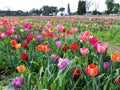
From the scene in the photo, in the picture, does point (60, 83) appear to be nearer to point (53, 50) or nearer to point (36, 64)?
point (36, 64)

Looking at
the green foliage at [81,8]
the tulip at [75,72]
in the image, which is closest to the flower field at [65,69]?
the tulip at [75,72]

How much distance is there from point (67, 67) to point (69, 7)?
6871 centimetres

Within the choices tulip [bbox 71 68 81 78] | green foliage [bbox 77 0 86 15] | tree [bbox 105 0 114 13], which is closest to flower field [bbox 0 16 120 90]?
tulip [bbox 71 68 81 78]

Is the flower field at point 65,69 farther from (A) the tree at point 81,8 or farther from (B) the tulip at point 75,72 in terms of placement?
(A) the tree at point 81,8

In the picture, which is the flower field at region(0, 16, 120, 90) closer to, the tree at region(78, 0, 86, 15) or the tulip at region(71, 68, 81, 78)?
the tulip at region(71, 68, 81, 78)

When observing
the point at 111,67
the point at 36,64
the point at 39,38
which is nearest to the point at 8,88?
the point at 36,64

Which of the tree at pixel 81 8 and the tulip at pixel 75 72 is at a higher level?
the tulip at pixel 75 72

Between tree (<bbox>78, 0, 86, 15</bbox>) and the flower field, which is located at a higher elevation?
the flower field

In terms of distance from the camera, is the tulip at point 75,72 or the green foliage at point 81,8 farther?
the green foliage at point 81,8

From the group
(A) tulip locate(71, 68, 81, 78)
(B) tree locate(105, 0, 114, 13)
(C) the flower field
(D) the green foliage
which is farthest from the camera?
(B) tree locate(105, 0, 114, 13)

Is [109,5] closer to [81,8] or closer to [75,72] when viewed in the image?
[81,8]

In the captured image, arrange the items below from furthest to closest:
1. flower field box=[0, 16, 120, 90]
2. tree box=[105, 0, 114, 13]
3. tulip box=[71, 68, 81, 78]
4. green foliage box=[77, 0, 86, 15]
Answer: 1. tree box=[105, 0, 114, 13]
2. green foliage box=[77, 0, 86, 15]
3. tulip box=[71, 68, 81, 78]
4. flower field box=[0, 16, 120, 90]

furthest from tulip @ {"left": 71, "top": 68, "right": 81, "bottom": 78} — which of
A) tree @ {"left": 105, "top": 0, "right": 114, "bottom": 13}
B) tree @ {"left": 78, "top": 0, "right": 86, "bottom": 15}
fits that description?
tree @ {"left": 105, "top": 0, "right": 114, "bottom": 13}

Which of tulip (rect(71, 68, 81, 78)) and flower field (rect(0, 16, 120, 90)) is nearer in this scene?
flower field (rect(0, 16, 120, 90))
